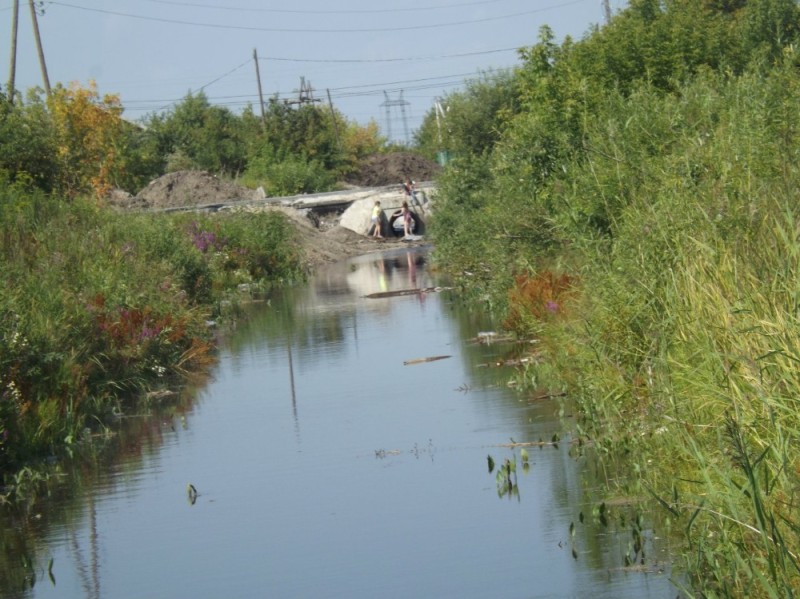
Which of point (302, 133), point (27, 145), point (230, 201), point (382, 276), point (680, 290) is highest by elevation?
point (302, 133)

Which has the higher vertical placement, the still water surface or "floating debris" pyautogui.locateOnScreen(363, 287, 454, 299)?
"floating debris" pyautogui.locateOnScreen(363, 287, 454, 299)

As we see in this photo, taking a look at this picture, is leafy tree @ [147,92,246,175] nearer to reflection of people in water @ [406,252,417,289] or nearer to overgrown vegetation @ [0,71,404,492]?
overgrown vegetation @ [0,71,404,492]

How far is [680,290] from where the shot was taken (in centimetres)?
Answer: 996

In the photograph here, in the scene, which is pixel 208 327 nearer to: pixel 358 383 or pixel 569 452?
pixel 358 383

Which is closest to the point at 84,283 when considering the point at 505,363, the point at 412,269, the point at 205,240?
the point at 505,363

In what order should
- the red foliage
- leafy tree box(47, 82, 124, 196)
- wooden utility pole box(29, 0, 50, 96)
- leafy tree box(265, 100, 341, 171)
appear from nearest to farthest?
the red foliage
leafy tree box(47, 82, 124, 196)
wooden utility pole box(29, 0, 50, 96)
leafy tree box(265, 100, 341, 171)

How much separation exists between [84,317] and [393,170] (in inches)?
3143

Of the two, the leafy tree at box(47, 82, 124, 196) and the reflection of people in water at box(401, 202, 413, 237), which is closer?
the leafy tree at box(47, 82, 124, 196)

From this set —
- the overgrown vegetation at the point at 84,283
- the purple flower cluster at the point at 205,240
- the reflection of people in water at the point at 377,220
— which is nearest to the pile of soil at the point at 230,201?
the reflection of people in water at the point at 377,220

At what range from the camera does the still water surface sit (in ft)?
27.6

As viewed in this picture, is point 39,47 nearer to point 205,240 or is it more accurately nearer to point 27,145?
point 205,240

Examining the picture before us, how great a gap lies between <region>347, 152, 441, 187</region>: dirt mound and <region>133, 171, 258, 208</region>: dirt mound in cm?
2602

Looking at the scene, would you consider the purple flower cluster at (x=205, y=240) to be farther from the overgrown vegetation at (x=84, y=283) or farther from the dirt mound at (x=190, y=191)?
the dirt mound at (x=190, y=191)

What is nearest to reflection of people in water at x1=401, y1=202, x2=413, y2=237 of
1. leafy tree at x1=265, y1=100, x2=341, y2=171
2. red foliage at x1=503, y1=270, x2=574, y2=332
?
leafy tree at x1=265, y1=100, x2=341, y2=171
